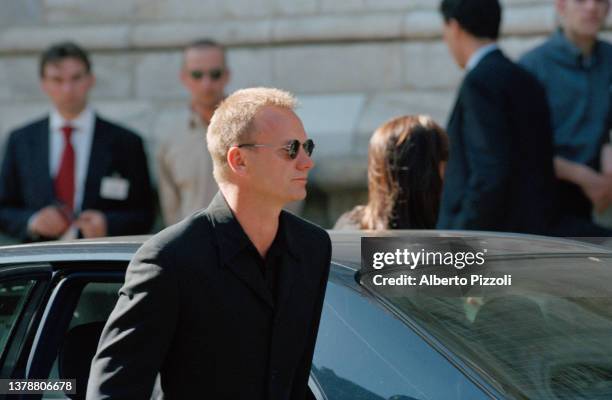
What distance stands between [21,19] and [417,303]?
6446 millimetres

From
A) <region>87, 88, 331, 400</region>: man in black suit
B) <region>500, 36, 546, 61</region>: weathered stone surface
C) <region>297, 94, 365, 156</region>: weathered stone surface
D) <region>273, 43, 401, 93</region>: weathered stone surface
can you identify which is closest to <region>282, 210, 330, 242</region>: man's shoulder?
<region>87, 88, 331, 400</region>: man in black suit

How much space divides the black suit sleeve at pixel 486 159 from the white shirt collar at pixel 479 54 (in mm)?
238

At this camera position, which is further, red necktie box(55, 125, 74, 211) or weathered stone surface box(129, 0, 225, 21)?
weathered stone surface box(129, 0, 225, 21)

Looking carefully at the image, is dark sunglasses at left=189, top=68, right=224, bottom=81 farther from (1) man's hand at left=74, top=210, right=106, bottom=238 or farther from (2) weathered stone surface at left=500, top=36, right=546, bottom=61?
(2) weathered stone surface at left=500, top=36, right=546, bottom=61

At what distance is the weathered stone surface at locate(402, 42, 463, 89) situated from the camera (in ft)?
27.0

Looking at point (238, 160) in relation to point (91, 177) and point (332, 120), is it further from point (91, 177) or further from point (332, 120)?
point (332, 120)

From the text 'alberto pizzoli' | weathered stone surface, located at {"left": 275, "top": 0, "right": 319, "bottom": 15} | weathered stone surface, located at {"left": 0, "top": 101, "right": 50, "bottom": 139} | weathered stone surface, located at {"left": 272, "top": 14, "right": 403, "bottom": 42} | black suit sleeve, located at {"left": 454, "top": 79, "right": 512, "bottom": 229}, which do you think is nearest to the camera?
the text 'alberto pizzoli'

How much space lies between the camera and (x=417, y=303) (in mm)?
3330

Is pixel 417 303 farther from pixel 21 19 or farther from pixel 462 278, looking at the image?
pixel 21 19

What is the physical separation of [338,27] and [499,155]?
2868 millimetres

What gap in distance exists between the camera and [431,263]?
363cm

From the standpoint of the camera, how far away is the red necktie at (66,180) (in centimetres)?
734

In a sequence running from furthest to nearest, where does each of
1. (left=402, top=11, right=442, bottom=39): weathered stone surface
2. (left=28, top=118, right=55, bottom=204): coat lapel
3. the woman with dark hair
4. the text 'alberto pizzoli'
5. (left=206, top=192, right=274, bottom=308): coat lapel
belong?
1. (left=402, top=11, right=442, bottom=39): weathered stone surface
2. (left=28, top=118, right=55, bottom=204): coat lapel
3. the woman with dark hair
4. the text 'alberto pizzoli'
5. (left=206, top=192, right=274, bottom=308): coat lapel

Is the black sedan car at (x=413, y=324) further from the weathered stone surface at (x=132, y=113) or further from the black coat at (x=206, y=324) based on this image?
the weathered stone surface at (x=132, y=113)
